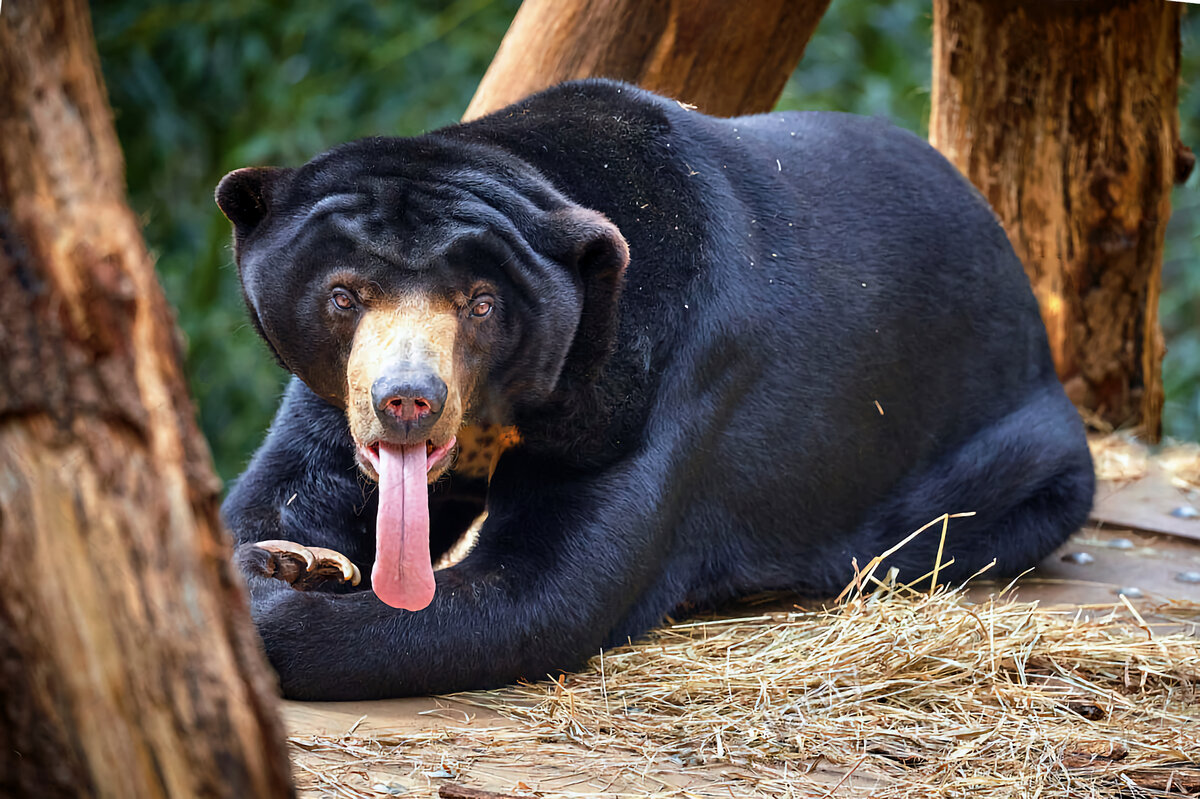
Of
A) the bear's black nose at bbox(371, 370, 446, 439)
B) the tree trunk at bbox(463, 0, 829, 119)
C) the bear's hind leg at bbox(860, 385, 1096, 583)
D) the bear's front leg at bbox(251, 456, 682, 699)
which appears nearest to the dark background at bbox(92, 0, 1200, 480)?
the tree trunk at bbox(463, 0, 829, 119)

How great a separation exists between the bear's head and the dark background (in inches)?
179

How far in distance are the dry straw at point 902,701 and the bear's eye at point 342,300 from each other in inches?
34.9

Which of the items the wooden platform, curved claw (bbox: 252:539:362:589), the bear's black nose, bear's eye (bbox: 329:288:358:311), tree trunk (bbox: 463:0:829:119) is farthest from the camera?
tree trunk (bbox: 463:0:829:119)

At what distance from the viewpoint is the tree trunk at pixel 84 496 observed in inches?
45.9

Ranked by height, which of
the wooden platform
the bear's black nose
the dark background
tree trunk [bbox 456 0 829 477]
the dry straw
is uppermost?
the dark background

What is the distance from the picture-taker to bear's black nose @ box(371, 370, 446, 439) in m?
2.40

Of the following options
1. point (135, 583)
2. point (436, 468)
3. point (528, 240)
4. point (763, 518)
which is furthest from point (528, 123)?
point (135, 583)

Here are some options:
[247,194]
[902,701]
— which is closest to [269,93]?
[247,194]

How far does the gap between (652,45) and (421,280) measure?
76.1 inches

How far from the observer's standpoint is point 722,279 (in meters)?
3.12

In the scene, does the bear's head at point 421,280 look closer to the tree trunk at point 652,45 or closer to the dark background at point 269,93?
the tree trunk at point 652,45

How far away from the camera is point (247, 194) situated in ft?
9.01

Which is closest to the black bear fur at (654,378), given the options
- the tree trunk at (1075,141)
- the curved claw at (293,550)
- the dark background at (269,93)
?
the curved claw at (293,550)

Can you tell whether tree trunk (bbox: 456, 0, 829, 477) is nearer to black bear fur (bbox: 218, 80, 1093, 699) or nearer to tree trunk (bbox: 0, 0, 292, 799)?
black bear fur (bbox: 218, 80, 1093, 699)
